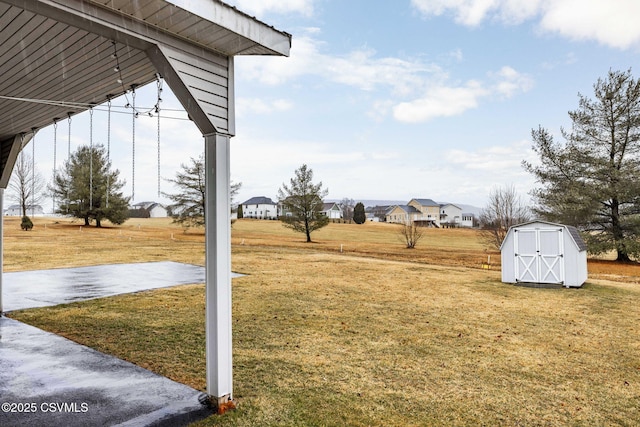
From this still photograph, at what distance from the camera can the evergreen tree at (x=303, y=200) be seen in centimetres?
2734

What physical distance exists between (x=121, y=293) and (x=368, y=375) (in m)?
6.16

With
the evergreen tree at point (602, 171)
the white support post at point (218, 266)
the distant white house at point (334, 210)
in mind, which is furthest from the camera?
the distant white house at point (334, 210)

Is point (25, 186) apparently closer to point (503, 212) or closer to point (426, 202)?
point (503, 212)

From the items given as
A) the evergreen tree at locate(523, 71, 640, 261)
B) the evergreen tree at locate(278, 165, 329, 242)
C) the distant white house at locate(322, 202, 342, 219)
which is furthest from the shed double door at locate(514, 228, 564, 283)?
the distant white house at locate(322, 202, 342, 219)

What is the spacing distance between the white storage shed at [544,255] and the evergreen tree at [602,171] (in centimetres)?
1003

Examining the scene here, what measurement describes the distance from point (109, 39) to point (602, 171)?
22.1 m

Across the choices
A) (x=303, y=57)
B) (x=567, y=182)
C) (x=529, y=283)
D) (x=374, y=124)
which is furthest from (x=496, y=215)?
(x=374, y=124)

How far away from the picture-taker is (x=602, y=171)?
60.9 ft

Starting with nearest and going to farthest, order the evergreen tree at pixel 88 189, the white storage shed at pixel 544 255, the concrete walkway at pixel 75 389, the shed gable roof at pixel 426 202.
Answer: the concrete walkway at pixel 75 389, the white storage shed at pixel 544 255, the evergreen tree at pixel 88 189, the shed gable roof at pixel 426 202

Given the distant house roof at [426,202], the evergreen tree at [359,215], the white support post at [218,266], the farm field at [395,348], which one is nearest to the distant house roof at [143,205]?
the evergreen tree at [359,215]

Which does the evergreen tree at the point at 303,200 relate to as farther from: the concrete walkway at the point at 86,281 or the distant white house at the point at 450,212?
the distant white house at the point at 450,212

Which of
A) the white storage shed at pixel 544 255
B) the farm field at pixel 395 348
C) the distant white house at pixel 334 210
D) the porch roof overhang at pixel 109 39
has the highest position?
the distant white house at pixel 334 210

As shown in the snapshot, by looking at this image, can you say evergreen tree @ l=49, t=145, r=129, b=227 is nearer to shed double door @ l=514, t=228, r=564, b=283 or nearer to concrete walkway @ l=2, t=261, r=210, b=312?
concrete walkway @ l=2, t=261, r=210, b=312

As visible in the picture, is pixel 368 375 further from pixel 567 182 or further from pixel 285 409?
pixel 567 182
